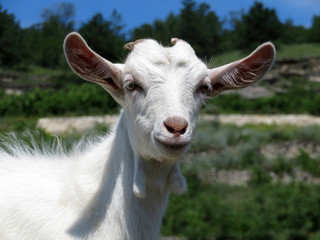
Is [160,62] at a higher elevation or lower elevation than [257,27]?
lower

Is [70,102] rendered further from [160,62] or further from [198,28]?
[160,62]

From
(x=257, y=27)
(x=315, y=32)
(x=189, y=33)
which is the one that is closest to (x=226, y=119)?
(x=189, y=33)

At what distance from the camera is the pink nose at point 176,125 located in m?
3.04

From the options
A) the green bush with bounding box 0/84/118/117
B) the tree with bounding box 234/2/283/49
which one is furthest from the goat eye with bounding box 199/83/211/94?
the tree with bounding box 234/2/283/49

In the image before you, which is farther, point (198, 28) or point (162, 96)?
point (198, 28)

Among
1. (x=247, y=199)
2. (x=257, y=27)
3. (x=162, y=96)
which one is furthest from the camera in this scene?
(x=257, y=27)

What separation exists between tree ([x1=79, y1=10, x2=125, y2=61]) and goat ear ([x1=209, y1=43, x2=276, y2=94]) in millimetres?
21990

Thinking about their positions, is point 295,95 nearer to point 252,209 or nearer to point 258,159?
point 258,159

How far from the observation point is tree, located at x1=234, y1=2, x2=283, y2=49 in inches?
1746

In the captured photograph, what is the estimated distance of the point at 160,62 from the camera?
3391 mm

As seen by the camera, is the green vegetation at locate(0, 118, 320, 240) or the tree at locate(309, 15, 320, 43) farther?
the tree at locate(309, 15, 320, 43)

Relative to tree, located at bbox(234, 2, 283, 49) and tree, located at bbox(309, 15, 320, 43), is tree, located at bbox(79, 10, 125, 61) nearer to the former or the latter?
tree, located at bbox(234, 2, 283, 49)

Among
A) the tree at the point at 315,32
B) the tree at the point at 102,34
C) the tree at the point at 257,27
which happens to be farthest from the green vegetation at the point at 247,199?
the tree at the point at 315,32

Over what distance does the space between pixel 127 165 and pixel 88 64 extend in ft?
2.57
